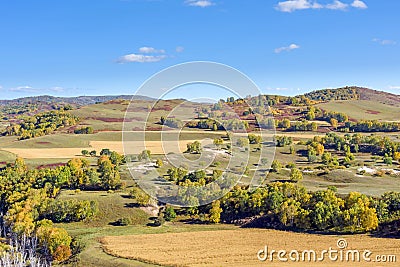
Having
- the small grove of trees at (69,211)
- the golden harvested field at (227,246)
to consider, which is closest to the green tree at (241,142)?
the golden harvested field at (227,246)

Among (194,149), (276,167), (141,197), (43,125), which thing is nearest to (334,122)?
(276,167)

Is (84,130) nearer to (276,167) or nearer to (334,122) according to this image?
(276,167)

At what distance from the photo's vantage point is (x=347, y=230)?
192 ft

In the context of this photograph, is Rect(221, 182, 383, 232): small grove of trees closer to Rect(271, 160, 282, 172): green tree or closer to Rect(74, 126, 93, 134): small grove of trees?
Rect(271, 160, 282, 172): green tree

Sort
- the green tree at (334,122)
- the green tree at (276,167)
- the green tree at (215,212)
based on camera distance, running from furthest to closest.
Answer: the green tree at (334,122), the green tree at (276,167), the green tree at (215,212)

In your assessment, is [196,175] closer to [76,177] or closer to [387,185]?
[76,177]

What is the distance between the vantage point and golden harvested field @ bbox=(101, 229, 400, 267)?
Result: 47.8 meters

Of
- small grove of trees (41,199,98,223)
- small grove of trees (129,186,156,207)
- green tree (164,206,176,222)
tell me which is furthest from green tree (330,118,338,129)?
small grove of trees (41,199,98,223)

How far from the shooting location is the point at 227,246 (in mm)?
53781

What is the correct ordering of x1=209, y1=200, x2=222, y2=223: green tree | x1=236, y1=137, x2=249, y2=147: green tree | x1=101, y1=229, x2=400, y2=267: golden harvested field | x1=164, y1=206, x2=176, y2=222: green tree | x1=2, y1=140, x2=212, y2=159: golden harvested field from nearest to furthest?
1. x1=101, y1=229, x2=400, y2=267: golden harvested field
2. x1=209, y1=200, x2=222, y2=223: green tree
3. x1=164, y1=206, x2=176, y2=222: green tree
4. x1=236, y1=137, x2=249, y2=147: green tree
5. x1=2, y1=140, x2=212, y2=159: golden harvested field

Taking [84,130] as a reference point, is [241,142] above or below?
below

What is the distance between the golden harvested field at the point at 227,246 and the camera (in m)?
47.8

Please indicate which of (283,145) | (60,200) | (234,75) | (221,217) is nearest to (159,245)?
(221,217)

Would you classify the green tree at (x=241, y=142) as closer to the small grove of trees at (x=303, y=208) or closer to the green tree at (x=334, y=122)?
the small grove of trees at (x=303, y=208)
